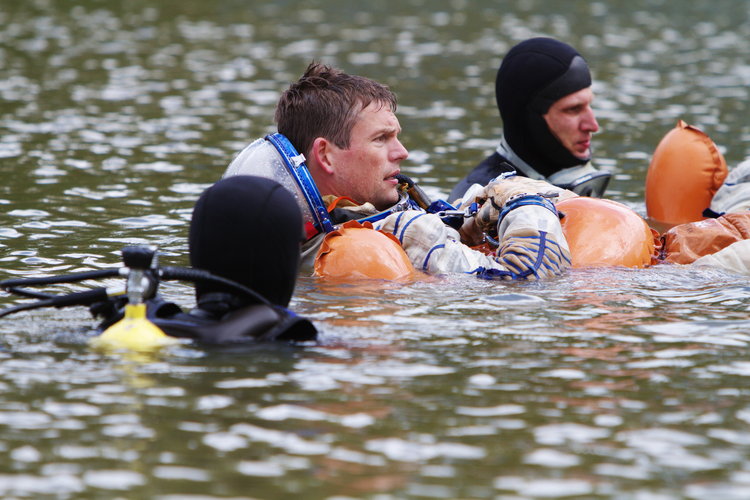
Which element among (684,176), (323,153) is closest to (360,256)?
(323,153)

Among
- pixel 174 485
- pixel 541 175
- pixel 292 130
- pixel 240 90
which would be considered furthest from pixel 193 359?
pixel 240 90

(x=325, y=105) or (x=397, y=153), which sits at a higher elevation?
(x=325, y=105)

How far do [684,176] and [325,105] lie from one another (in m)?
3.50

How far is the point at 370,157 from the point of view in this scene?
773 centimetres

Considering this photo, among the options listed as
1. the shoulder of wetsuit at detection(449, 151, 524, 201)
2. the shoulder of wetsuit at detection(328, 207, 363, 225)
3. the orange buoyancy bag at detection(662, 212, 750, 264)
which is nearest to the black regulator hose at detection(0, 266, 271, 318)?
the shoulder of wetsuit at detection(328, 207, 363, 225)

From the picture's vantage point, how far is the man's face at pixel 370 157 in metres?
7.72

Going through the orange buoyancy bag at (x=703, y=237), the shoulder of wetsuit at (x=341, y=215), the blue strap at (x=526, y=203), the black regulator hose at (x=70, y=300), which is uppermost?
the blue strap at (x=526, y=203)

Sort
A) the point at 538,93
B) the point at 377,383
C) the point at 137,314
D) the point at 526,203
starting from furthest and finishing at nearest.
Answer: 1. the point at 538,93
2. the point at 526,203
3. the point at 137,314
4. the point at 377,383

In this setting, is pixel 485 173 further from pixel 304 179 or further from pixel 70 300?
pixel 70 300

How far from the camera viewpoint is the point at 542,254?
24.7 feet

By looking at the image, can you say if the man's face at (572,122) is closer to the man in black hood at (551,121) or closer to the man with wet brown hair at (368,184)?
the man in black hood at (551,121)

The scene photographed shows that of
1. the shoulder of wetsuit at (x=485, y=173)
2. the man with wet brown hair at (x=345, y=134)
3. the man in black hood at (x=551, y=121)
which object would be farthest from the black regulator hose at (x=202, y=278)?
the man in black hood at (x=551, y=121)

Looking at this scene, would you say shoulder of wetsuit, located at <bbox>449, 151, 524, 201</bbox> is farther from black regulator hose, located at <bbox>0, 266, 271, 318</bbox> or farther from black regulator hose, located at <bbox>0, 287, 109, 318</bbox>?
black regulator hose, located at <bbox>0, 287, 109, 318</bbox>

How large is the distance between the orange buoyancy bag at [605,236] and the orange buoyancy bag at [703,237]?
0.61ft
